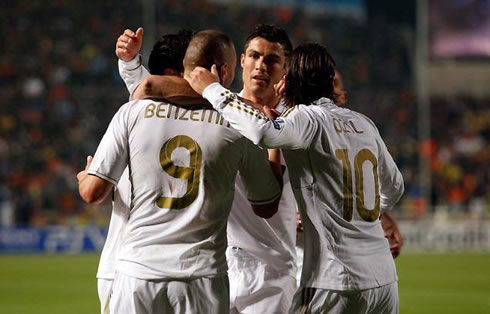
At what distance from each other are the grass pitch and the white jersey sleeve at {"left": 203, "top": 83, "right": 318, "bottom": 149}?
782 centimetres

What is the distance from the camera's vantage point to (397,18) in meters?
32.8

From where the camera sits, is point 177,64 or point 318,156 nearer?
point 318,156

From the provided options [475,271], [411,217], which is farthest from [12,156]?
[475,271]

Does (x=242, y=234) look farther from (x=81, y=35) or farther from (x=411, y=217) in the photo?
(x=81, y=35)

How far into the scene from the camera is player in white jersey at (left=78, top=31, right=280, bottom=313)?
417 centimetres

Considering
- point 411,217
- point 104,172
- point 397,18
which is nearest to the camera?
point 104,172

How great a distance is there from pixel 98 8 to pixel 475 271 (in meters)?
17.2

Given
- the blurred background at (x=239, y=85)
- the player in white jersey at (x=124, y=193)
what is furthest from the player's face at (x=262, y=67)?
the blurred background at (x=239, y=85)

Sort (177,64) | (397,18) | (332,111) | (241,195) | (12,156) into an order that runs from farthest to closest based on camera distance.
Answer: (397,18) → (12,156) → (241,195) → (177,64) → (332,111)

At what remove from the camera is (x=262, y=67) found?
576 cm

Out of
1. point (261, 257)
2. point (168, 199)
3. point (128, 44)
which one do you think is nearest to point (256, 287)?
point (261, 257)

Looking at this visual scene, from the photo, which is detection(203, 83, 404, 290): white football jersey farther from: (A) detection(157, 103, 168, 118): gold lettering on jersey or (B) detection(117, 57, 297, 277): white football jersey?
(B) detection(117, 57, 297, 277): white football jersey

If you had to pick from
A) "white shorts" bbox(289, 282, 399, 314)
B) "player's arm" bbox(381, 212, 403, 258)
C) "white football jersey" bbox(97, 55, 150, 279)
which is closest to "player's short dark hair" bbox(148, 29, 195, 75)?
"white football jersey" bbox(97, 55, 150, 279)

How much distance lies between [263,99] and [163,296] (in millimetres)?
1956
